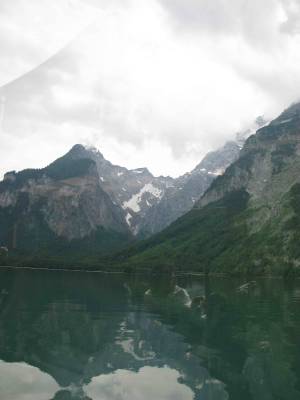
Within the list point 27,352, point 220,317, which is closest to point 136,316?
point 220,317

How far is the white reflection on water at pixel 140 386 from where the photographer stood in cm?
3366

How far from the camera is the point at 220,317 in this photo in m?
79.2

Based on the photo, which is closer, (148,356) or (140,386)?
(140,386)

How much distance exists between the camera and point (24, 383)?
36.4 m

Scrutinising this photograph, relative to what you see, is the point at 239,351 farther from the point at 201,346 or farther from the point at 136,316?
the point at 136,316

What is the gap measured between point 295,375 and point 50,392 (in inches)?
851

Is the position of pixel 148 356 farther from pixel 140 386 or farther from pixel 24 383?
pixel 24 383

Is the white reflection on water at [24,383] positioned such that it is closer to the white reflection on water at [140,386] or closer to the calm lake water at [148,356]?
the calm lake water at [148,356]

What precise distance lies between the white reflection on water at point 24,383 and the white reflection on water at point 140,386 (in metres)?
3.25

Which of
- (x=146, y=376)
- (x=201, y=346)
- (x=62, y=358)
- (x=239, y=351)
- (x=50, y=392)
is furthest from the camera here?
(x=201, y=346)

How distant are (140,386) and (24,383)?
9.51m

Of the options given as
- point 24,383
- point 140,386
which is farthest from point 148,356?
point 24,383

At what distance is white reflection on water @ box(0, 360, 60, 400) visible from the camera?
109 feet

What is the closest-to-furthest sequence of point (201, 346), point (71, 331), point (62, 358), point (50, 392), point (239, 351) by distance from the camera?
point (50, 392) < point (62, 358) < point (239, 351) < point (201, 346) < point (71, 331)
